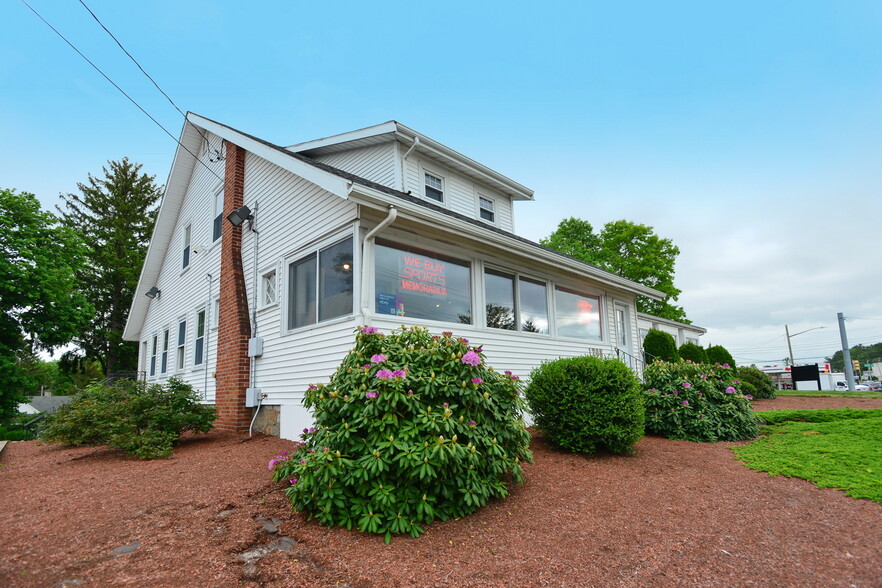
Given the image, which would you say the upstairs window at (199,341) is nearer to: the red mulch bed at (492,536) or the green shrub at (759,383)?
the red mulch bed at (492,536)

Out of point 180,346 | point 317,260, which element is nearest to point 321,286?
point 317,260

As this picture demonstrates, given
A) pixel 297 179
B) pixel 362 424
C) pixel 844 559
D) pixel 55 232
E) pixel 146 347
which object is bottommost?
pixel 844 559

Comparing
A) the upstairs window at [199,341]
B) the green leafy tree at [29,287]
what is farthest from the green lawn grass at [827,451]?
the green leafy tree at [29,287]

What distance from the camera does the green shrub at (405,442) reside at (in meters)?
3.40

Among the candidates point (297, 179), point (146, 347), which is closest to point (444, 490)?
point (297, 179)

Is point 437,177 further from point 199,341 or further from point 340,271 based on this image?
point 199,341

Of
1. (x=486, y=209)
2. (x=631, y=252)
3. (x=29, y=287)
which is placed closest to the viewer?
(x=486, y=209)

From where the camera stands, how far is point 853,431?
664 centimetres

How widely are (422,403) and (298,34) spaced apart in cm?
1046

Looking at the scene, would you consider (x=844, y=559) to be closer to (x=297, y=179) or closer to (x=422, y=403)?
(x=422, y=403)

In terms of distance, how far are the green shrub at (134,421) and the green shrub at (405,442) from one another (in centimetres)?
398

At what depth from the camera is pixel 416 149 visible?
34.4 ft

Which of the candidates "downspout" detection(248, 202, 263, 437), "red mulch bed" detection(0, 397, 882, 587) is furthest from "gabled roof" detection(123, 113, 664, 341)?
"red mulch bed" detection(0, 397, 882, 587)

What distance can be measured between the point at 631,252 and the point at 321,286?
82.9 ft
